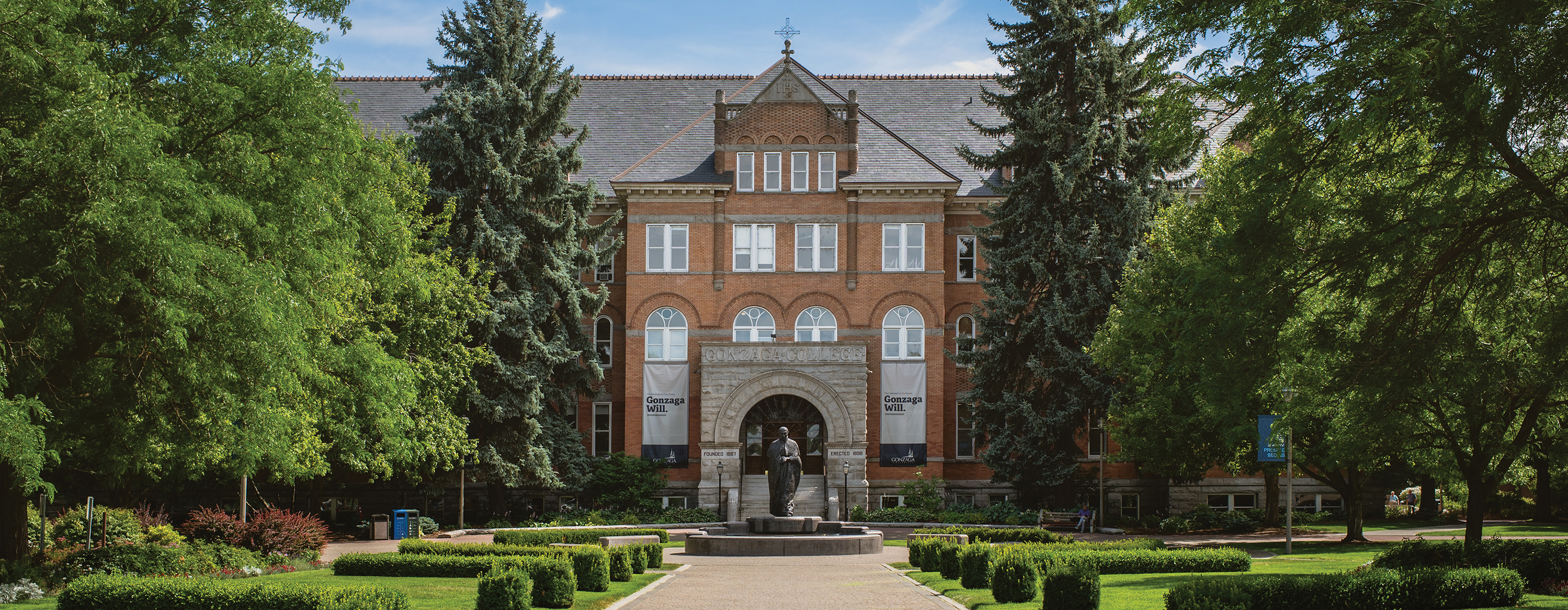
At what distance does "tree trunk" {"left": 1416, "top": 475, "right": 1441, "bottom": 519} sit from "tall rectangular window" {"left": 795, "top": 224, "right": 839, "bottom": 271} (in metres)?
20.6

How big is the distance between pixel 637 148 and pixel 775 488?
23134 millimetres

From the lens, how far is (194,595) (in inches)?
542

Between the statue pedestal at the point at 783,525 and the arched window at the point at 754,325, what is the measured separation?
1650 cm

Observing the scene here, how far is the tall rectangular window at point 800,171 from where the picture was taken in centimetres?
4362

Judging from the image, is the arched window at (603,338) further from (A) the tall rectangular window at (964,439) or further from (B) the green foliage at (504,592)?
(B) the green foliage at (504,592)

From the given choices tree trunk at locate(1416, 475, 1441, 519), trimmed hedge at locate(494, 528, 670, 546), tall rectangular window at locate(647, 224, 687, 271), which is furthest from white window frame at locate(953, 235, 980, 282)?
trimmed hedge at locate(494, 528, 670, 546)

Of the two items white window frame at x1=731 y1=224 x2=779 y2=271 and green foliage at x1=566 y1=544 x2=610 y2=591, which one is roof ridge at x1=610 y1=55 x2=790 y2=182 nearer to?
white window frame at x1=731 y1=224 x2=779 y2=271

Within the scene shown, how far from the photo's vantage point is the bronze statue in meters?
28.5

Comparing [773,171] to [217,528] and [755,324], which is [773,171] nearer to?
[755,324]

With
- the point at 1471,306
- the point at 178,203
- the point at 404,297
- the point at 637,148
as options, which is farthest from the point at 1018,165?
the point at 178,203

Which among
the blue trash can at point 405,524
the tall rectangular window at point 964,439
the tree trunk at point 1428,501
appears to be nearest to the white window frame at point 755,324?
the tall rectangular window at point 964,439

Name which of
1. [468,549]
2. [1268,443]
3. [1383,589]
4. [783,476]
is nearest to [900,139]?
[783,476]

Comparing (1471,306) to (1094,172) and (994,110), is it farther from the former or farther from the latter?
(994,110)

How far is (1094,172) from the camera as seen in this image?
38719 millimetres
